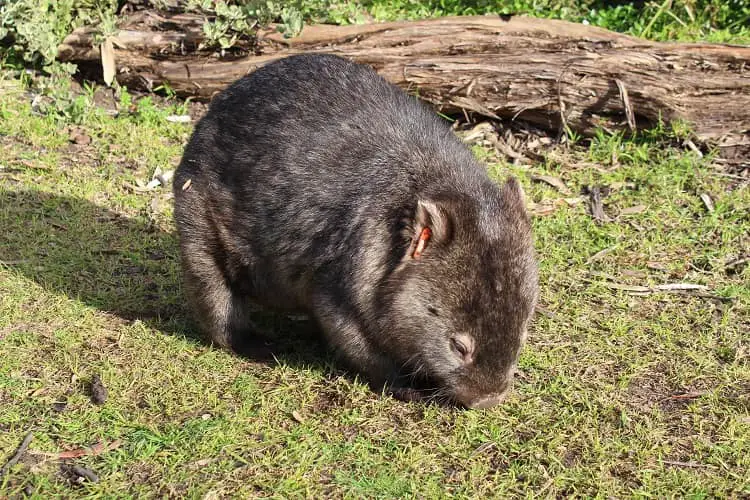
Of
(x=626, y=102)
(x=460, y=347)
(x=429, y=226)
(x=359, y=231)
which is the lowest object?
(x=460, y=347)

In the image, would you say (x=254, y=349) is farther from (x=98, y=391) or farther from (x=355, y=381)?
(x=98, y=391)

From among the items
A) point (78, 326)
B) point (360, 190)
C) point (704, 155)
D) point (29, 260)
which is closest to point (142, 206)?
point (29, 260)

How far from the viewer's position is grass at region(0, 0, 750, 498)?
13.1 ft

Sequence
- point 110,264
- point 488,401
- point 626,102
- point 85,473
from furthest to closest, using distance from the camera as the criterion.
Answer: point 626,102
point 110,264
point 488,401
point 85,473

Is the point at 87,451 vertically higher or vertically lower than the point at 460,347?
lower

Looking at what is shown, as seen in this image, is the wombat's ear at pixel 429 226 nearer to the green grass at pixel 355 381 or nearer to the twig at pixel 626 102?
the green grass at pixel 355 381

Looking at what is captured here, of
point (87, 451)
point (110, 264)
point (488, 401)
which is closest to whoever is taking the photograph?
point (87, 451)

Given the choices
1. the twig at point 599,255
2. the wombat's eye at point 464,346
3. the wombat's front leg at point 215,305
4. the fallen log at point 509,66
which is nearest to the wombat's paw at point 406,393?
the wombat's eye at point 464,346

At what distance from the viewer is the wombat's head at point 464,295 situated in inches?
161

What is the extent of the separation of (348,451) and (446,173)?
1.41 meters

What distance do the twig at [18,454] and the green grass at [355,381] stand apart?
1.1 inches

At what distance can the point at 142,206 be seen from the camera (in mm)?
6449

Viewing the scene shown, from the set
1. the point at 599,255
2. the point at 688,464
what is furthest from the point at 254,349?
the point at 599,255

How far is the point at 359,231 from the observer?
170 inches
